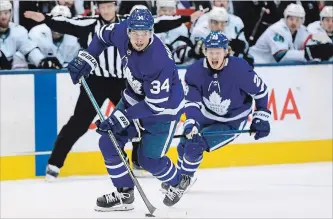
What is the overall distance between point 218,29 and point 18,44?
1.42 meters

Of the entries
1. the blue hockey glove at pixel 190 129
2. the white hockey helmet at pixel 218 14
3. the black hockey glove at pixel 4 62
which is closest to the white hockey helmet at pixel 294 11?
the white hockey helmet at pixel 218 14

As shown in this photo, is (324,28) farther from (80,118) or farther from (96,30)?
(80,118)

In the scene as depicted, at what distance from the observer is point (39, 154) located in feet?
19.3

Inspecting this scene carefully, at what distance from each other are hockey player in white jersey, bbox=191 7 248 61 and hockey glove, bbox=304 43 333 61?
0.45 m

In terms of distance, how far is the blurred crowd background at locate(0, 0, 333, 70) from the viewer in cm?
581

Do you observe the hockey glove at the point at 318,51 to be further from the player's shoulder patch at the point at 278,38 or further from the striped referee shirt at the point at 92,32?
the striped referee shirt at the point at 92,32

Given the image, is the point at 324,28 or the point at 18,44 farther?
the point at 324,28

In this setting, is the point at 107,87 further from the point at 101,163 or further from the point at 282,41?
the point at 282,41

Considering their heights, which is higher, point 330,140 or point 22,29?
point 22,29

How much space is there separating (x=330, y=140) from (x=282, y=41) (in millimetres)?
806

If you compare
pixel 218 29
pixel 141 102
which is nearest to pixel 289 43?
pixel 218 29

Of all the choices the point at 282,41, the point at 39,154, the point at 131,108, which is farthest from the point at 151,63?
the point at 282,41

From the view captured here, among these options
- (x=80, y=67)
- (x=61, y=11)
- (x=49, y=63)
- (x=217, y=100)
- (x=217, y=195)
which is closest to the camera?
(x=80, y=67)

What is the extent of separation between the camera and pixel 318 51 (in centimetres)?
651
